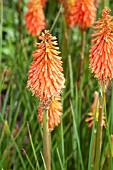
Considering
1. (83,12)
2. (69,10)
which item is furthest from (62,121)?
(69,10)

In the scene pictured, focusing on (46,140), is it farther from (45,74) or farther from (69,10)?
(69,10)

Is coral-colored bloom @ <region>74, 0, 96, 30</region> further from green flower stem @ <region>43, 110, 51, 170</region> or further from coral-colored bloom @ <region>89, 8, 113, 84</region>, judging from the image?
green flower stem @ <region>43, 110, 51, 170</region>

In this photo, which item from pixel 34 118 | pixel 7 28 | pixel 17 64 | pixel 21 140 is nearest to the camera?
pixel 21 140

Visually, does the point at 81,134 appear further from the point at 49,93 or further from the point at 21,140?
the point at 49,93

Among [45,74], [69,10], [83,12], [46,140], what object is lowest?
[46,140]

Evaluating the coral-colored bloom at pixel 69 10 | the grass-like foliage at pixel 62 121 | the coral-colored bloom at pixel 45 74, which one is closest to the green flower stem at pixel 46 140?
the coral-colored bloom at pixel 45 74

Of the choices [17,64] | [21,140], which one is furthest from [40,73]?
[17,64]
